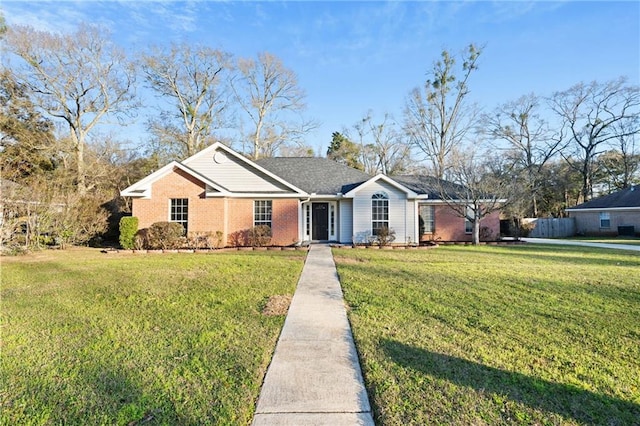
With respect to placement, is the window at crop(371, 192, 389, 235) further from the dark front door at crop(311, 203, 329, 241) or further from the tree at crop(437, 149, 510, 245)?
the tree at crop(437, 149, 510, 245)

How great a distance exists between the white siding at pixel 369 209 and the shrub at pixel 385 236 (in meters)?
0.44

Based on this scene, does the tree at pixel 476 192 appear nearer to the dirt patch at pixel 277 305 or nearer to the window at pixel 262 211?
the window at pixel 262 211

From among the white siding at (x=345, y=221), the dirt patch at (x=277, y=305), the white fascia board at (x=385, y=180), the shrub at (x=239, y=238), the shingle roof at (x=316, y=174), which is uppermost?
the shingle roof at (x=316, y=174)

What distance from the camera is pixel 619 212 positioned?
25719 millimetres

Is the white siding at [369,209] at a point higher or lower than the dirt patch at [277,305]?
higher

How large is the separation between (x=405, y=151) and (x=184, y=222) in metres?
26.8

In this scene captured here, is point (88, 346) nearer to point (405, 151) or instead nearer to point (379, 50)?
point (379, 50)

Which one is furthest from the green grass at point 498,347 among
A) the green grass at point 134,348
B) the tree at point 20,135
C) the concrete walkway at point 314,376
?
the tree at point 20,135

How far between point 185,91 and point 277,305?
30082 millimetres

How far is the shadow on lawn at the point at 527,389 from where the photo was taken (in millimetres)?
2777

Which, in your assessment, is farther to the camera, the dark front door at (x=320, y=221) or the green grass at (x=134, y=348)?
the dark front door at (x=320, y=221)

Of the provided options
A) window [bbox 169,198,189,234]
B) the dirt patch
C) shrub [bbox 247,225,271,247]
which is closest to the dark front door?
shrub [bbox 247,225,271,247]

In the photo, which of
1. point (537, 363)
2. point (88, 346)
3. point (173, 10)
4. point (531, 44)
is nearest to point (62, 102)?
point (173, 10)

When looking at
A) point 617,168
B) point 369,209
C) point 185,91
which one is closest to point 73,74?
point 185,91
